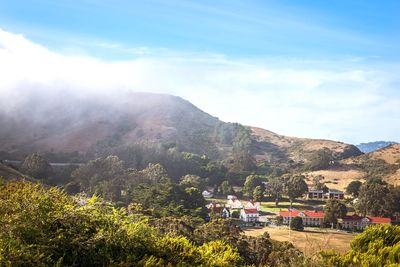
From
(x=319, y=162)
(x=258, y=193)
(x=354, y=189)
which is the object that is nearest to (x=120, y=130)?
(x=319, y=162)

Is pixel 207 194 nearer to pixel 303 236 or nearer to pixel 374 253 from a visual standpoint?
pixel 303 236

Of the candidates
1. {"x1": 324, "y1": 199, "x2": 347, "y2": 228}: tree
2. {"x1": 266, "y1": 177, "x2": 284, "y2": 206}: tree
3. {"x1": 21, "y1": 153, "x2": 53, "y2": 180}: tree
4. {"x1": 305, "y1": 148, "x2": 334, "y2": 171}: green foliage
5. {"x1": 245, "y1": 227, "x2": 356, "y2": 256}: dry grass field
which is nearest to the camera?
{"x1": 245, "y1": 227, "x2": 356, "y2": 256}: dry grass field

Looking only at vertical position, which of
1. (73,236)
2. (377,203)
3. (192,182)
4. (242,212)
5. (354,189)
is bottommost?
(242,212)

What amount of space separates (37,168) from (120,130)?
6284cm

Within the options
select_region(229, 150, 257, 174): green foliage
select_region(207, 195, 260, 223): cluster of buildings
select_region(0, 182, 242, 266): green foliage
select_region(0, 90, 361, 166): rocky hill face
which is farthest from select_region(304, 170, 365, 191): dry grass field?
select_region(0, 182, 242, 266): green foliage

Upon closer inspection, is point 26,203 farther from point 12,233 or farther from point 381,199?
point 381,199

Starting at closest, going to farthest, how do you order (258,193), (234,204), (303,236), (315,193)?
(303,236)
(234,204)
(258,193)
(315,193)

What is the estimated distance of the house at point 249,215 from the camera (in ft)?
198

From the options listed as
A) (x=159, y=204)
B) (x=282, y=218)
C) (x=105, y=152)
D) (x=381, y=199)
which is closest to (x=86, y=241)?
(x=159, y=204)

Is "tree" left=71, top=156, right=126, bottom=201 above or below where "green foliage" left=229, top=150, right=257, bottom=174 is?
below

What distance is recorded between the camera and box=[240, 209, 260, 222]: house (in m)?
60.2

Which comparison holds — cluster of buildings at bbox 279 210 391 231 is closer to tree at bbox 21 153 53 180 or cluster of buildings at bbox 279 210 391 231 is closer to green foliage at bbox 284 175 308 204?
green foliage at bbox 284 175 308 204

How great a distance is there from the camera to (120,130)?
132 meters

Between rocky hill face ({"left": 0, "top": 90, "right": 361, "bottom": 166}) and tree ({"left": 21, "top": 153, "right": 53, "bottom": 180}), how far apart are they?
3003cm
